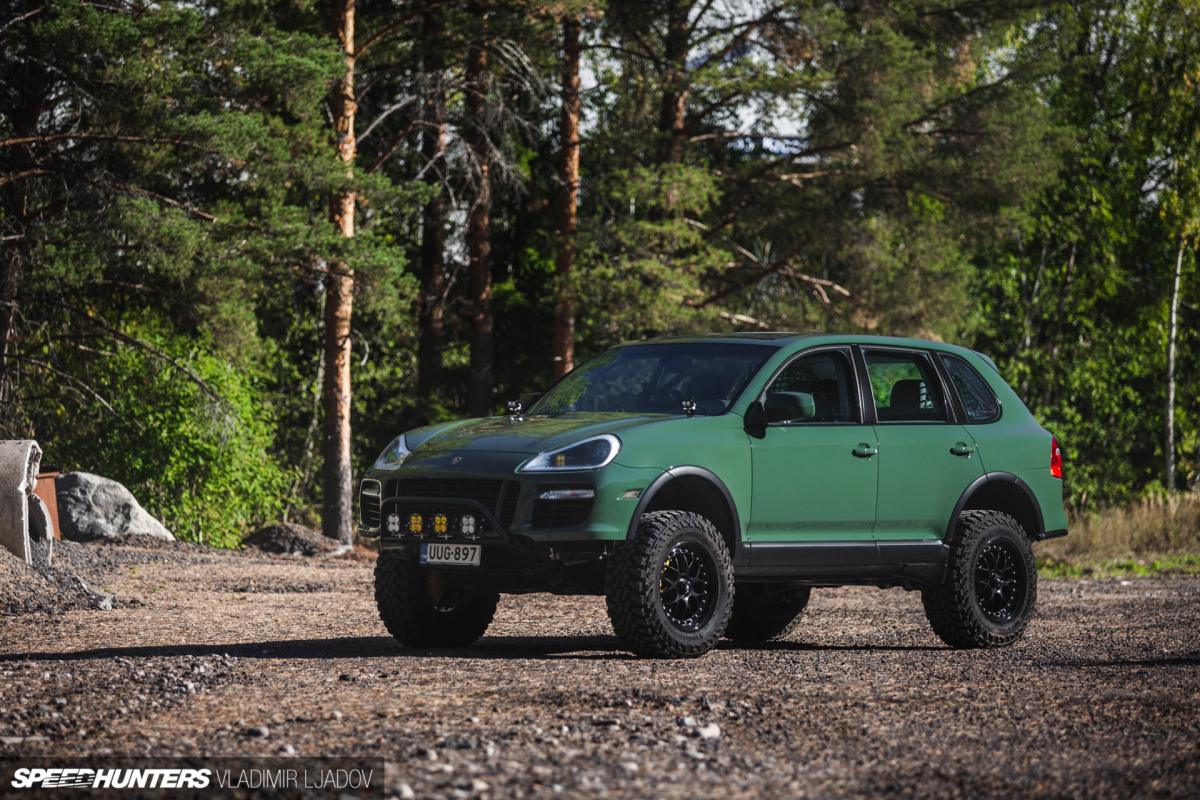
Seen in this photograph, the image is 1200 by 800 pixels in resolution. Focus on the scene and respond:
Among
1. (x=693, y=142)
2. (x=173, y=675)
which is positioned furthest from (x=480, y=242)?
(x=173, y=675)

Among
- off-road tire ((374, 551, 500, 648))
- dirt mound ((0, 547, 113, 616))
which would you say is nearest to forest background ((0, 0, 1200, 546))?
dirt mound ((0, 547, 113, 616))

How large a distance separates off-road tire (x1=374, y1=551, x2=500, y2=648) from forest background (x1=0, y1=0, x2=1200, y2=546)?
417 inches

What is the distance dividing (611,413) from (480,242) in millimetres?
20013

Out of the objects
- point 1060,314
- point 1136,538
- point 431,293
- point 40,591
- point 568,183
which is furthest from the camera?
point 1060,314

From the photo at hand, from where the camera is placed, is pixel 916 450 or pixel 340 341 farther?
pixel 340 341

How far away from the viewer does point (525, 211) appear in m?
30.7

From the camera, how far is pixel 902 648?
945cm

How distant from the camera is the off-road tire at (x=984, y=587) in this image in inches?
361

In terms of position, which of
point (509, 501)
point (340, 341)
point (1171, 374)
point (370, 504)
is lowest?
point (370, 504)

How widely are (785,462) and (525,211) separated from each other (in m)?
22.8

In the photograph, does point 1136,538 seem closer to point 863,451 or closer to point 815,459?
point 863,451

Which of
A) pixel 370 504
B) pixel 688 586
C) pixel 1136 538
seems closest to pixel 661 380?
pixel 688 586

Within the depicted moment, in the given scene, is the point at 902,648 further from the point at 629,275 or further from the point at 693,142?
the point at 693,142

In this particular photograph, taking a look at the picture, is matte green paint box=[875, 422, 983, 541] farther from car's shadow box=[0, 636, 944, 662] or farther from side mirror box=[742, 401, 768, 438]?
side mirror box=[742, 401, 768, 438]
